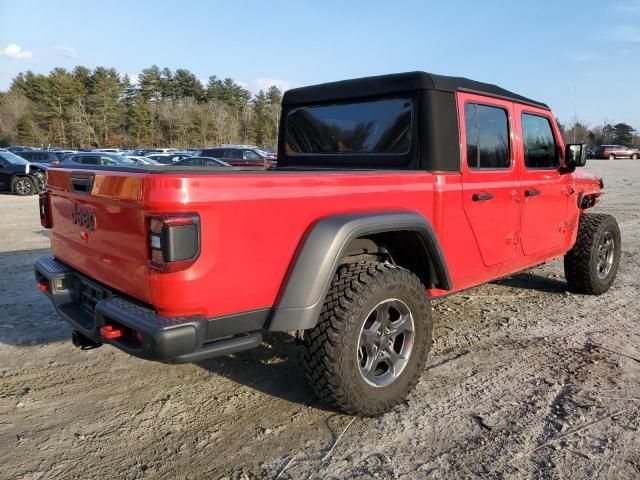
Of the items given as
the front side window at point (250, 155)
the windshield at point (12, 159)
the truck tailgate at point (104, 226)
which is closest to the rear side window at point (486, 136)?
the truck tailgate at point (104, 226)

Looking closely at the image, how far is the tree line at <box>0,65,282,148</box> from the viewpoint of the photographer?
222 ft

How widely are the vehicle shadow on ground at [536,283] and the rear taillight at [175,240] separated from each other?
4500 mm

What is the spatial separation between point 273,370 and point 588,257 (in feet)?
11.6

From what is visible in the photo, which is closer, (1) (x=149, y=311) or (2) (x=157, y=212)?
(2) (x=157, y=212)

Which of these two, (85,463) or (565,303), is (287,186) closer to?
(85,463)

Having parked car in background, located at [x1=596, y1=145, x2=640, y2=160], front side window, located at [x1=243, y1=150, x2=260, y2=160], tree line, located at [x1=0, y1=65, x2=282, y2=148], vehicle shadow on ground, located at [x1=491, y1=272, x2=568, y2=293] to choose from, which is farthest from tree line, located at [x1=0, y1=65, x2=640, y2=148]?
vehicle shadow on ground, located at [x1=491, y1=272, x2=568, y2=293]

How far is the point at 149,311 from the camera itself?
7.86ft

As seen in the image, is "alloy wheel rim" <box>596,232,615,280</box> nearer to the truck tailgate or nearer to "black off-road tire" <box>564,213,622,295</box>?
"black off-road tire" <box>564,213,622,295</box>

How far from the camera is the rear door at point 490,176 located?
354 cm

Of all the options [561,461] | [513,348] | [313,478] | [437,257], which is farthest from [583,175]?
[313,478]

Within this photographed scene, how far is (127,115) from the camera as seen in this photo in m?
72.9

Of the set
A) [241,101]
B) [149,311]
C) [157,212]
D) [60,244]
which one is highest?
[241,101]

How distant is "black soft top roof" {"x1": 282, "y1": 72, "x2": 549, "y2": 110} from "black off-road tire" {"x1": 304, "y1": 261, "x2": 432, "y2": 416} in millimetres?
1332

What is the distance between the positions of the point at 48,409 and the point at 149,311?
1244 millimetres
